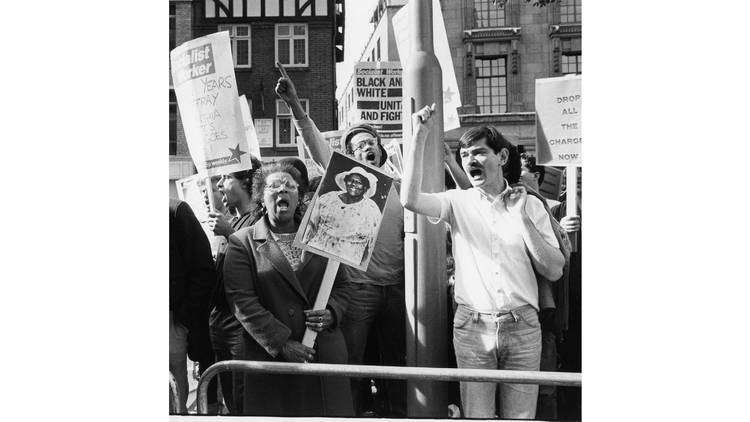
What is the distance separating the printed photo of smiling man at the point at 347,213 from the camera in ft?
15.7

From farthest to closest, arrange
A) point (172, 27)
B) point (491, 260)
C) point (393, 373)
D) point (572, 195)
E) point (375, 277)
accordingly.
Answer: point (172, 27) → point (375, 277) → point (572, 195) → point (491, 260) → point (393, 373)

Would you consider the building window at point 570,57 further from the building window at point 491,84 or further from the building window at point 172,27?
the building window at point 172,27

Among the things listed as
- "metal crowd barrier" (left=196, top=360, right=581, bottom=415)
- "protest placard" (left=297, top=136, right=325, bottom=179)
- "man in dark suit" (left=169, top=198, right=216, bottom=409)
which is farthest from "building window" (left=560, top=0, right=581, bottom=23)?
"man in dark suit" (left=169, top=198, right=216, bottom=409)

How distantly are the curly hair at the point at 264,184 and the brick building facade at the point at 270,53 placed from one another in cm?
7

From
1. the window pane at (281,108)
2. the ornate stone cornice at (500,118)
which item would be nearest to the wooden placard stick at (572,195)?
the ornate stone cornice at (500,118)

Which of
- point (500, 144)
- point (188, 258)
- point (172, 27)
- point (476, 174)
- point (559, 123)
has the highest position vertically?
point (172, 27)

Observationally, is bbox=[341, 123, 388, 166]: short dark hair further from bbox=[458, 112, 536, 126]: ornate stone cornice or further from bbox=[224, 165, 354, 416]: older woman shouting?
bbox=[458, 112, 536, 126]: ornate stone cornice

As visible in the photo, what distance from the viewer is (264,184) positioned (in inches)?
193

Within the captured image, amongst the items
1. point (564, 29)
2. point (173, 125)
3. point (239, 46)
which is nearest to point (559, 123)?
point (564, 29)

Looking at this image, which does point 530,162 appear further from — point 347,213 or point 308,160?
point 308,160

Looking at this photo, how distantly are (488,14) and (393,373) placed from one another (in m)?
2.14

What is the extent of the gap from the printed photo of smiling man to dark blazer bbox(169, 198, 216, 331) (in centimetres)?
60
